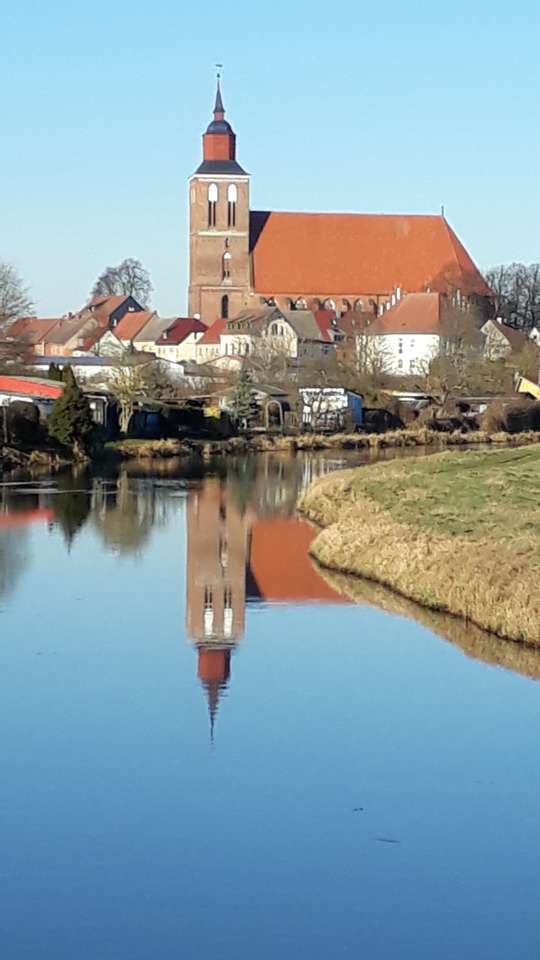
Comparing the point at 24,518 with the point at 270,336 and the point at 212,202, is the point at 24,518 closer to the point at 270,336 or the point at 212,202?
the point at 270,336

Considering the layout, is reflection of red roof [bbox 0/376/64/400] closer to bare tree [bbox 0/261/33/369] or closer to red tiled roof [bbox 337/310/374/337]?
bare tree [bbox 0/261/33/369]

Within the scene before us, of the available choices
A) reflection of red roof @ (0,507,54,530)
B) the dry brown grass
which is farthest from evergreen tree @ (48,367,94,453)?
the dry brown grass

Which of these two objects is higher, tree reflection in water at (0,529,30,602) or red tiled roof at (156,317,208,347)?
red tiled roof at (156,317,208,347)

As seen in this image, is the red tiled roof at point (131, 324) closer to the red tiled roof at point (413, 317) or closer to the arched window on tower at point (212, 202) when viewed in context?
the arched window on tower at point (212, 202)

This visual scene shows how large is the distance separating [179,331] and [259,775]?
249 ft

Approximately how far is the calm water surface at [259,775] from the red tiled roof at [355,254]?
7304 centimetres

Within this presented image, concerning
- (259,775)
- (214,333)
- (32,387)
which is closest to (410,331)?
(214,333)

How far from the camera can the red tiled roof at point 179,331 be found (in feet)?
280

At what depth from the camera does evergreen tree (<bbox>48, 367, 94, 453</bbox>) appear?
130ft

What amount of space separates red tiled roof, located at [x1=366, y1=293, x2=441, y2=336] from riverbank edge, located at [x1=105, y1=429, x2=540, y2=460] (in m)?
24.1

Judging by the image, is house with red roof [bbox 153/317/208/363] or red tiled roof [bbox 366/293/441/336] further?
house with red roof [bbox 153/317/208/363]

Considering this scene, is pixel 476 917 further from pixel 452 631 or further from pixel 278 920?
pixel 452 631

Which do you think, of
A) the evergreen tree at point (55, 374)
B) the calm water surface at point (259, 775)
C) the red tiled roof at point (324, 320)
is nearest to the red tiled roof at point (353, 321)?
the red tiled roof at point (324, 320)

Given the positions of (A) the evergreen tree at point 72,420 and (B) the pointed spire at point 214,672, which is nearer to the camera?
(B) the pointed spire at point 214,672
